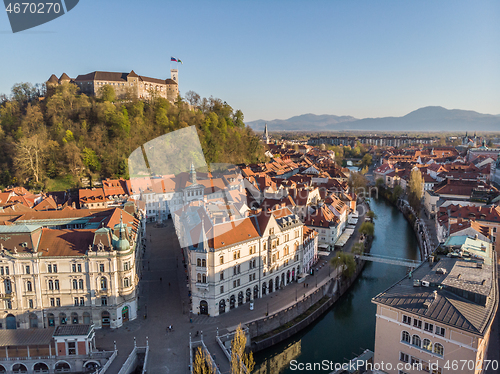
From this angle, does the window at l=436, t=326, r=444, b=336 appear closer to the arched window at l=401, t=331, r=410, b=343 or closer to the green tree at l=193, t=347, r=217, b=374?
the arched window at l=401, t=331, r=410, b=343

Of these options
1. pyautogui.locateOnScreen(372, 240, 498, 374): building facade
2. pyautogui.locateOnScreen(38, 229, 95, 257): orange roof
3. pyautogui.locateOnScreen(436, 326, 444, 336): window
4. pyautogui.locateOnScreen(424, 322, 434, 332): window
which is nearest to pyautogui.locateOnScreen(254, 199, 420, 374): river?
pyautogui.locateOnScreen(372, 240, 498, 374): building facade

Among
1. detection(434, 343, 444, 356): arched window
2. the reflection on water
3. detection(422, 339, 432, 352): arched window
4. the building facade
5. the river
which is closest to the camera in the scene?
the building facade

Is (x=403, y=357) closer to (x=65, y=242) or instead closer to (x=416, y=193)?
(x=65, y=242)

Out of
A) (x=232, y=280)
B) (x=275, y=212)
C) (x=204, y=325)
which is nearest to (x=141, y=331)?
(x=204, y=325)

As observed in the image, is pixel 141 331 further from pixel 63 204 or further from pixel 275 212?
pixel 63 204

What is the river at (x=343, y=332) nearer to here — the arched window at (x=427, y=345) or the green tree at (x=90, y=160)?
the arched window at (x=427, y=345)

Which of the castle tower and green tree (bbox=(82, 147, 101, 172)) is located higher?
the castle tower
